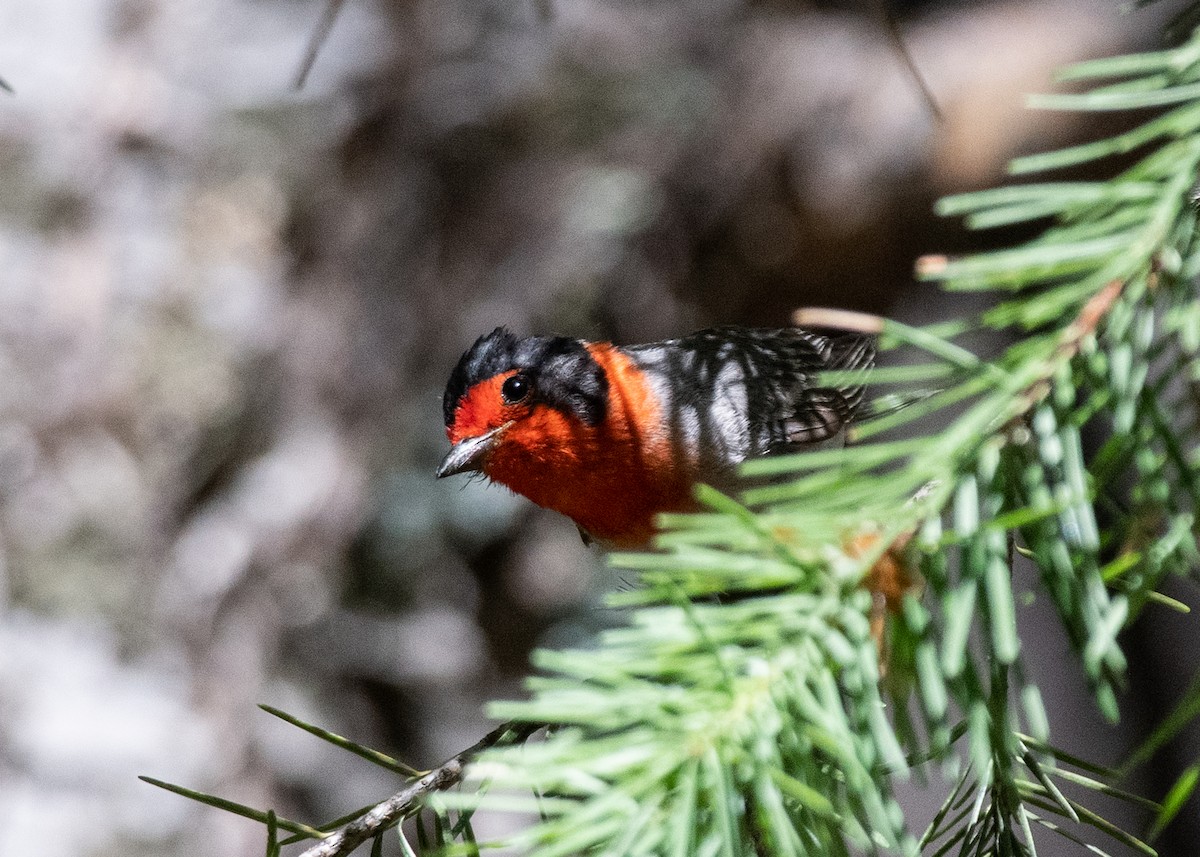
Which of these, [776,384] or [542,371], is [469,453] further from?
[776,384]

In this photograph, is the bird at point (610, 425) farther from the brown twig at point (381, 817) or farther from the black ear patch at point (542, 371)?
the brown twig at point (381, 817)

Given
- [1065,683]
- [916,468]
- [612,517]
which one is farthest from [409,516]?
[916,468]

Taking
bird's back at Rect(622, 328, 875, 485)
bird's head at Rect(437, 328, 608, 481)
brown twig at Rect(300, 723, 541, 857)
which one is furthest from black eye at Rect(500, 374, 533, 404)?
brown twig at Rect(300, 723, 541, 857)

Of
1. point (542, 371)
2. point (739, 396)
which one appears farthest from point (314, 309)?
point (739, 396)

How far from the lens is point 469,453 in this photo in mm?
1843

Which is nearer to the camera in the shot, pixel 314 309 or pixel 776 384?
pixel 776 384

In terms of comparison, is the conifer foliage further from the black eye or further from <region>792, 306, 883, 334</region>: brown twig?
the black eye

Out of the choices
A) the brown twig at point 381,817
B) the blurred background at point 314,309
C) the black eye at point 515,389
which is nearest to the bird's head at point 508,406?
the black eye at point 515,389

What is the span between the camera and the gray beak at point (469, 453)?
1.83 m

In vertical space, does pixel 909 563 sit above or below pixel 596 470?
below

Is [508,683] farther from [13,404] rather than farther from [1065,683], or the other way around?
[13,404]

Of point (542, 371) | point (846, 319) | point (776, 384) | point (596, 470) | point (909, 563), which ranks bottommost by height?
point (909, 563)

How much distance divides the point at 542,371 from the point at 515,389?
0.31 ft

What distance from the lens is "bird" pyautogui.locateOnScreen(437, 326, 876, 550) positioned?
73.7 inches
